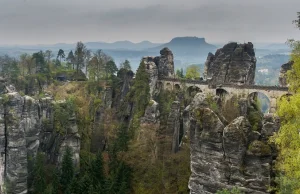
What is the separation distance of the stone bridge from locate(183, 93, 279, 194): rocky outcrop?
30.0m

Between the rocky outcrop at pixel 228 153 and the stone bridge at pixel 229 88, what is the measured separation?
98.3 ft

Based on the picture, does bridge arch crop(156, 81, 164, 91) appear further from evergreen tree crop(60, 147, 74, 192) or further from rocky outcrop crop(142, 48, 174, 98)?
evergreen tree crop(60, 147, 74, 192)

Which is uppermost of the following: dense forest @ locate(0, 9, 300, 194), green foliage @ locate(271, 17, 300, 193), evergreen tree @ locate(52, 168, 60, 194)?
green foliage @ locate(271, 17, 300, 193)

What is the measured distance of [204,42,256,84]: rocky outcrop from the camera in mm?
57719

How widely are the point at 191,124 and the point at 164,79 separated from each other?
39611 mm

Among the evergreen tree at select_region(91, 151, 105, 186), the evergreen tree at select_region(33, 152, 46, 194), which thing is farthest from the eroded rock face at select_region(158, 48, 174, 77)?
the evergreen tree at select_region(33, 152, 46, 194)

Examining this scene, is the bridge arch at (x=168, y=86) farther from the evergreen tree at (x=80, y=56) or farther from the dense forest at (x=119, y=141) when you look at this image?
the evergreen tree at (x=80, y=56)

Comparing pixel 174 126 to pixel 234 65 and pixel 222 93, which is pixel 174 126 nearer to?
pixel 222 93

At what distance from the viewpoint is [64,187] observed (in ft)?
124

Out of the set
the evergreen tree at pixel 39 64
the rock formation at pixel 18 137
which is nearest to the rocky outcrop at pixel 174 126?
the rock formation at pixel 18 137

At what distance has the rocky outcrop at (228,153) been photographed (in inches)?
875

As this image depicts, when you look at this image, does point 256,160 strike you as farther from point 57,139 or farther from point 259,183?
point 57,139

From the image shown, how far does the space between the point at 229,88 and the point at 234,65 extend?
4171 mm

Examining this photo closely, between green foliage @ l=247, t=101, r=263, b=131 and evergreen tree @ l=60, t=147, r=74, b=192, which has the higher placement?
green foliage @ l=247, t=101, r=263, b=131
